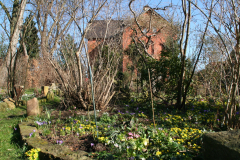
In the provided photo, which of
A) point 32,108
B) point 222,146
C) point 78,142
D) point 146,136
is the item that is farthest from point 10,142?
point 222,146

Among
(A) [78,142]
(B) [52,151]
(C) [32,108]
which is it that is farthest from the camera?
(C) [32,108]

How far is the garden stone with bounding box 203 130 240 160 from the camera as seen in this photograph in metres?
1.98

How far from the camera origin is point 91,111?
5699 millimetres

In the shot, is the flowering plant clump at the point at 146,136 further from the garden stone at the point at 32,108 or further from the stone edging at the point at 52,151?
the garden stone at the point at 32,108

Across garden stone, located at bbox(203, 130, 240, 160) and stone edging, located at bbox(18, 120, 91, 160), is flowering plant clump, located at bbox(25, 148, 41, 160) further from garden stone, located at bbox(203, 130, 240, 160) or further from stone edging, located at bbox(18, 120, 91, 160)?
garden stone, located at bbox(203, 130, 240, 160)

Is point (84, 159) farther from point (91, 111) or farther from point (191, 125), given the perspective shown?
point (91, 111)

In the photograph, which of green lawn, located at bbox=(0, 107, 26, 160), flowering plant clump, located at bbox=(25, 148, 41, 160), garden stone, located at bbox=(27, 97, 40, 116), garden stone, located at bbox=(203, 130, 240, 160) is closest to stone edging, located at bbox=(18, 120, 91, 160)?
flowering plant clump, located at bbox=(25, 148, 41, 160)

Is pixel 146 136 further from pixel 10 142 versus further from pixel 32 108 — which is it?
pixel 32 108

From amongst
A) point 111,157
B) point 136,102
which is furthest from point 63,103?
point 111,157

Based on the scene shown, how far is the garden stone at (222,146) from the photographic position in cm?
198

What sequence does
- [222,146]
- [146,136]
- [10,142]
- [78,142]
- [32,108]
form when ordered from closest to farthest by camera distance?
1. [222,146]
2. [146,136]
3. [78,142]
4. [10,142]
5. [32,108]

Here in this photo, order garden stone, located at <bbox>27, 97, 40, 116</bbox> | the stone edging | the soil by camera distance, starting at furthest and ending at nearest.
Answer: garden stone, located at <bbox>27, 97, 40, 116</bbox>
the soil
the stone edging

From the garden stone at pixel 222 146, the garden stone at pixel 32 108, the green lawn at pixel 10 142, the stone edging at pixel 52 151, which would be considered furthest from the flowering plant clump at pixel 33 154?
the garden stone at pixel 32 108

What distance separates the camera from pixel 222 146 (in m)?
2.09
